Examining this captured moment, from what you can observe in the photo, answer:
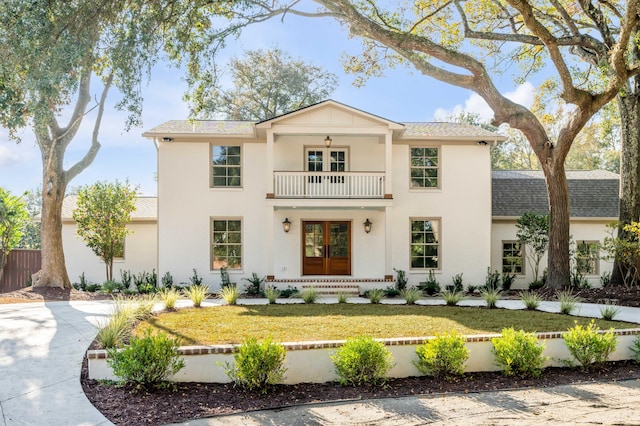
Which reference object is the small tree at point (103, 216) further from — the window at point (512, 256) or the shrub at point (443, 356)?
the window at point (512, 256)

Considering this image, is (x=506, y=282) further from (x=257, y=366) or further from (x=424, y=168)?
(x=257, y=366)

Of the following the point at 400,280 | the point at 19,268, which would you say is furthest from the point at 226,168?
the point at 19,268

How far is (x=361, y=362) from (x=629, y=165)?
12.4 metres

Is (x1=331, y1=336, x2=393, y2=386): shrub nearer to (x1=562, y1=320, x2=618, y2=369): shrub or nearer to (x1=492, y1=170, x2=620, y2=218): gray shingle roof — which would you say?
(x1=562, y1=320, x2=618, y2=369): shrub

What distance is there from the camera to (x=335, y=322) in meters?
8.54

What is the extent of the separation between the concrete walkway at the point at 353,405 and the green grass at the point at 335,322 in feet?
5.30

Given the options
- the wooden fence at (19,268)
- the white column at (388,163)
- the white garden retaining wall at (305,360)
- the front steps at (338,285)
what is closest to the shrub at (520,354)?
the white garden retaining wall at (305,360)

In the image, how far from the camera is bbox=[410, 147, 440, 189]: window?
15.8m

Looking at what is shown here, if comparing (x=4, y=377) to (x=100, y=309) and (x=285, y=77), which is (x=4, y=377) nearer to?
(x=100, y=309)

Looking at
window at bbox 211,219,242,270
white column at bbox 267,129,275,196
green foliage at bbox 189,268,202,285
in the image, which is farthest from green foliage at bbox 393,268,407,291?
green foliage at bbox 189,268,202,285

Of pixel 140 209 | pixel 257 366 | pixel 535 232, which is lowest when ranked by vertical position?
pixel 257 366

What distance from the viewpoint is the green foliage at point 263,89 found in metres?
27.8

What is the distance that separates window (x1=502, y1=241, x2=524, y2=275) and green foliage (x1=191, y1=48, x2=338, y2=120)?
Answer: 1551 cm

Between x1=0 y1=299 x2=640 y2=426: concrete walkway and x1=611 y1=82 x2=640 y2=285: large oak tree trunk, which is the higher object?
Answer: x1=611 y1=82 x2=640 y2=285: large oak tree trunk
